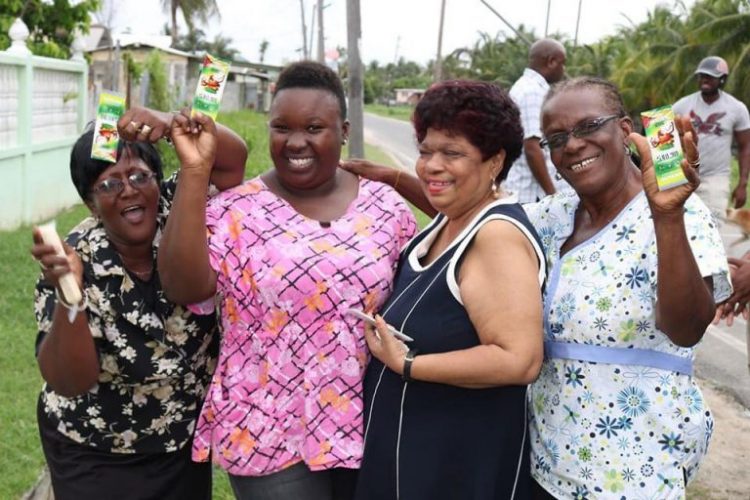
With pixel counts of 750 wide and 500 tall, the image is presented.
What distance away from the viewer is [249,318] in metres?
2.50

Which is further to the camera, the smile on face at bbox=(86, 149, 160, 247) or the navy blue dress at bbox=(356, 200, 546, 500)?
the smile on face at bbox=(86, 149, 160, 247)

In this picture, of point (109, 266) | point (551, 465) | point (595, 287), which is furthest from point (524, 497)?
point (109, 266)

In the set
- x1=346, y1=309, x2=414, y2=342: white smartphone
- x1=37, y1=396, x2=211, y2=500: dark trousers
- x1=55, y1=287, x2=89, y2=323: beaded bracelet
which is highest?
x1=55, y1=287, x2=89, y2=323: beaded bracelet

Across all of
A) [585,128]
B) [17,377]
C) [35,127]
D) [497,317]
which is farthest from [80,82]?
[497,317]

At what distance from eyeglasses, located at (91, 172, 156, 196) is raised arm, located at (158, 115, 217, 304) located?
272mm

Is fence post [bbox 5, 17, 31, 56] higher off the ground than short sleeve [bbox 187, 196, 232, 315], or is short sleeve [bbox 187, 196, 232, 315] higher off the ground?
fence post [bbox 5, 17, 31, 56]

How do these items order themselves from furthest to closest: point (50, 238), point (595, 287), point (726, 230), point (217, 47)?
1. point (217, 47)
2. point (726, 230)
3. point (595, 287)
4. point (50, 238)

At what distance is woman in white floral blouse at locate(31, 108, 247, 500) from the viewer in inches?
98.7

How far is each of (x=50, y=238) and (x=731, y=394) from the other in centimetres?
482

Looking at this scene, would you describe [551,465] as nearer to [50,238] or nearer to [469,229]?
[469,229]

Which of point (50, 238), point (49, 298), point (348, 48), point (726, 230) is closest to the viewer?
point (50, 238)

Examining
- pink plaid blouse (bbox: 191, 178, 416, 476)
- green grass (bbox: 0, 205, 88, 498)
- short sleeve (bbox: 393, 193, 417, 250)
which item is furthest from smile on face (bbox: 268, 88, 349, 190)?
green grass (bbox: 0, 205, 88, 498)

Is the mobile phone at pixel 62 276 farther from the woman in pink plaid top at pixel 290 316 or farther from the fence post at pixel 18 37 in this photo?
the fence post at pixel 18 37

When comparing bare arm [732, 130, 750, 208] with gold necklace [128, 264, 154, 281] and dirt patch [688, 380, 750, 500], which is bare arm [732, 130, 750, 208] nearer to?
dirt patch [688, 380, 750, 500]
